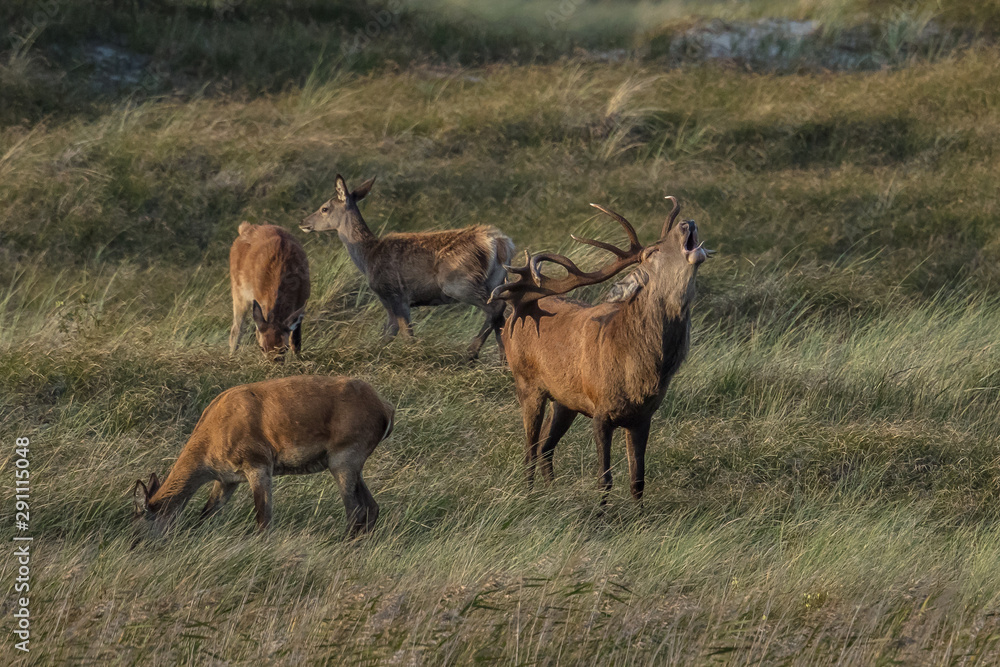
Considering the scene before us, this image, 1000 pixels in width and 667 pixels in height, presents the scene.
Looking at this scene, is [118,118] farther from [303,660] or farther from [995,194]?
[303,660]

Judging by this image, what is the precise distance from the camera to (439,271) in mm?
10281

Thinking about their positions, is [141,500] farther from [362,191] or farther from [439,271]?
[362,191]

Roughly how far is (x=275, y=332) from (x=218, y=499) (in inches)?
119

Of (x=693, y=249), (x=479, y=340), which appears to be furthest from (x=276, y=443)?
(x=479, y=340)

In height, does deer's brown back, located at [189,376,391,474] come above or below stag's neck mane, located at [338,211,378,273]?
below

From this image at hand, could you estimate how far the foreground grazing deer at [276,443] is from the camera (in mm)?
6062

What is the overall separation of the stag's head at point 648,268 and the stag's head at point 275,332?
243cm

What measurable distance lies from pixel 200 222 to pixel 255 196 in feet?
2.65

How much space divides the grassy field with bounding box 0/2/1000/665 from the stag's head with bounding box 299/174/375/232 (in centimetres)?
51

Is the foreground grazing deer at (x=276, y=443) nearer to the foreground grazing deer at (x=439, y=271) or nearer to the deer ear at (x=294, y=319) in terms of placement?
the deer ear at (x=294, y=319)

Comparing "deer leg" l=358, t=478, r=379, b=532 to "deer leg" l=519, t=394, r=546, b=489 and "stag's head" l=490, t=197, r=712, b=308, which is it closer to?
"deer leg" l=519, t=394, r=546, b=489

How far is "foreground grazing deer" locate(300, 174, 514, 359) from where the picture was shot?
401 inches

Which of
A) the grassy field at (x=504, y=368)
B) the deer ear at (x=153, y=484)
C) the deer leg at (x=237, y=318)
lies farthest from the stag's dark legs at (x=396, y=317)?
the deer ear at (x=153, y=484)

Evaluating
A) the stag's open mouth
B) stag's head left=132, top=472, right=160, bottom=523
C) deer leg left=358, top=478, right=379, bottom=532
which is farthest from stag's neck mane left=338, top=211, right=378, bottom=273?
the stag's open mouth
